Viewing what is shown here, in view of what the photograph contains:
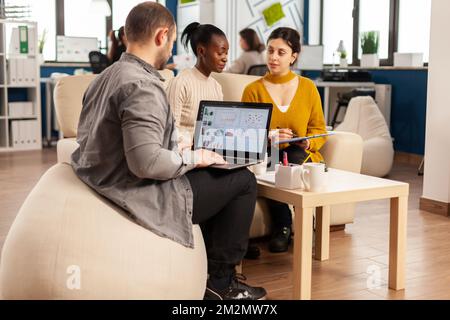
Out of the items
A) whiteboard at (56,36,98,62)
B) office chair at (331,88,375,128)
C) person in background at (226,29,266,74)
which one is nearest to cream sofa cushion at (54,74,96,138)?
office chair at (331,88,375,128)

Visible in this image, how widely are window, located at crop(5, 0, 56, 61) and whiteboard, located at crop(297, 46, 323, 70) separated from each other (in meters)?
2.99

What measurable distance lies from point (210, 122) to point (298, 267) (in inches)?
26.1

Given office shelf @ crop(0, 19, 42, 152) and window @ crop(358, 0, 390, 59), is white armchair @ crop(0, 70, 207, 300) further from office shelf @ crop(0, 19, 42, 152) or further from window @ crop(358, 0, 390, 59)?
window @ crop(358, 0, 390, 59)

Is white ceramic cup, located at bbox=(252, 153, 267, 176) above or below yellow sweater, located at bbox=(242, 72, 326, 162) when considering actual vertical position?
below

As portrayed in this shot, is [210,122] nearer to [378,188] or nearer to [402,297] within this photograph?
[378,188]

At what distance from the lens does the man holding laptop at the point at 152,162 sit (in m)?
1.74

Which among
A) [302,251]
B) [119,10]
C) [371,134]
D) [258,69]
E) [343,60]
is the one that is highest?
[119,10]

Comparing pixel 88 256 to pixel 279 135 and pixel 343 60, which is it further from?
pixel 343 60

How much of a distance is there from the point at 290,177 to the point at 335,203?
6.7 inches

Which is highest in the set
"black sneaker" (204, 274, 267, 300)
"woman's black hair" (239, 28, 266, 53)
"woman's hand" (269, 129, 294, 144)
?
"woman's black hair" (239, 28, 266, 53)

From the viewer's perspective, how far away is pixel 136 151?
67.9 inches

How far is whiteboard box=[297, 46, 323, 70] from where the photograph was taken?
686 cm

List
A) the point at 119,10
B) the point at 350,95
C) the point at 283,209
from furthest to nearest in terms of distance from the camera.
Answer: the point at 119,10, the point at 350,95, the point at 283,209

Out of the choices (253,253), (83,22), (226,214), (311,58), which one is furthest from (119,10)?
(226,214)
